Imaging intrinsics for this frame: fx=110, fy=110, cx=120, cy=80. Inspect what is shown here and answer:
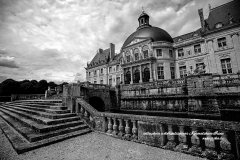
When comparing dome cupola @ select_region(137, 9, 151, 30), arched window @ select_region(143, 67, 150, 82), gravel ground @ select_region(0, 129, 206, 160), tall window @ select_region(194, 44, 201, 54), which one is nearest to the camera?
gravel ground @ select_region(0, 129, 206, 160)

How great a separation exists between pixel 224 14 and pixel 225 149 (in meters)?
27.1

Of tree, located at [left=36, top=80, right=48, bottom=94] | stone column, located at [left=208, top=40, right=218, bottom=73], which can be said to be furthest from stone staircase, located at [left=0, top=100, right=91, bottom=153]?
tree, located at [left=36, top=80, right=48, bottom=94]

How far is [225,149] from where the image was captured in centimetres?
250

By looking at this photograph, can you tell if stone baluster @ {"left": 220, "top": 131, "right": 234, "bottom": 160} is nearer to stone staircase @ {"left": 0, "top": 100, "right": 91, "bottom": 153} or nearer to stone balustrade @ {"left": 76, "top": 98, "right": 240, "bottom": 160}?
stone balustrade @ {"left": 76, "top": 98, "right": 240, "bottom": 160}

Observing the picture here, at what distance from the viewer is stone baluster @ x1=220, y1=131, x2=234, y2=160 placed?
2.44 metres

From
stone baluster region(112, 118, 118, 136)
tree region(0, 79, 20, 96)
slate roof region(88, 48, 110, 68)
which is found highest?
slate roof region(88, 48, 110, 68)

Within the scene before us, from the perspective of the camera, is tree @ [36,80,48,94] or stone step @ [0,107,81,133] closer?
stone step @ [0,107,81,133]

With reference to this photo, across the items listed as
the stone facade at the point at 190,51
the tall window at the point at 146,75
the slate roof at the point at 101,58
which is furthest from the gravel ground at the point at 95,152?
the slate roof at the point at 101,58

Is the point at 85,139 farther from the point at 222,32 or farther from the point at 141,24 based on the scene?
the point at 141,24

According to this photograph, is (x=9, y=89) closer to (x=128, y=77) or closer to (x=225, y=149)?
(x=128, y=77)

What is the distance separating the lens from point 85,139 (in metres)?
4.39

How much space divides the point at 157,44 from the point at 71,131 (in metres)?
23.3

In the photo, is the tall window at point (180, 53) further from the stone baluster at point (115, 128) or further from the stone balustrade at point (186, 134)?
the stone baluster at point (115, 128)

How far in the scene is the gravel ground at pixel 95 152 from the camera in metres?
3.01
